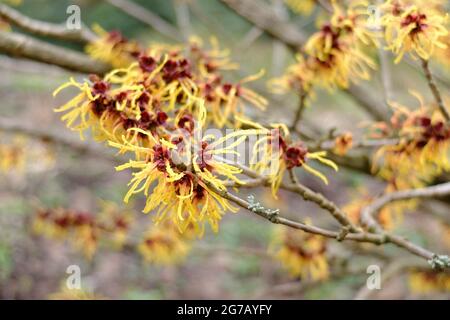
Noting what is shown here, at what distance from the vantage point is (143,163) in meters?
1.21

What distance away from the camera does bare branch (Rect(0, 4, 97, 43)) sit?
207 cm

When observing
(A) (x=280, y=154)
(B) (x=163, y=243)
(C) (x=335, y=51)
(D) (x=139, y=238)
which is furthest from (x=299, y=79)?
(D) (x=139, y=238)

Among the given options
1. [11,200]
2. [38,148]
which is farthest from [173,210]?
[38,148]

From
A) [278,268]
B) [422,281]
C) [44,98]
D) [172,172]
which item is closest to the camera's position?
[172,172]

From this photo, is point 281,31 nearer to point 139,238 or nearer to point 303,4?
point 303,4

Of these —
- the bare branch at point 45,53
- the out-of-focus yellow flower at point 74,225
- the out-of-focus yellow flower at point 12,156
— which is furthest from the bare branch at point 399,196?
the out-of-focus yellow flower at point 12,156

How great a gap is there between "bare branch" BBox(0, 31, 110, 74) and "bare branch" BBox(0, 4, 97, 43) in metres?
0.04

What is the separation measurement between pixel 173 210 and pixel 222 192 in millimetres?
131

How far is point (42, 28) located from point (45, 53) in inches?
4.0

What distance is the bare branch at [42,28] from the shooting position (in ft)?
6.80

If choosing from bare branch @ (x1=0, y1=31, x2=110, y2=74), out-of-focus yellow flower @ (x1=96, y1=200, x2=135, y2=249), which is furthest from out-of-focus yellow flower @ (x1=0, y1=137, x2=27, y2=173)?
bare branch @ (x1=0, y1=31, x2=110, y2=74)

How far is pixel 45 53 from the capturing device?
217cm

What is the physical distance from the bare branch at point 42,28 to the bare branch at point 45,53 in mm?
40

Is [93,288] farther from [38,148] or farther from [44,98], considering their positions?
[44,98]
